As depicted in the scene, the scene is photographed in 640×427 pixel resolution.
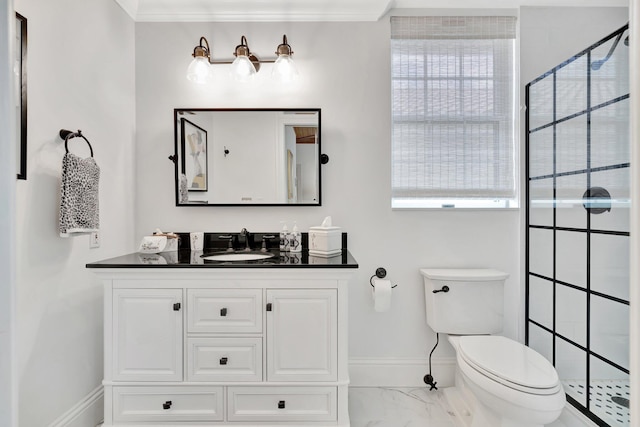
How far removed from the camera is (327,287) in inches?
67.9

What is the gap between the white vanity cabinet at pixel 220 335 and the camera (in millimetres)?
1715

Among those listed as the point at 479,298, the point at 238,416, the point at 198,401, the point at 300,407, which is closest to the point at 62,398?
the point at 198,401

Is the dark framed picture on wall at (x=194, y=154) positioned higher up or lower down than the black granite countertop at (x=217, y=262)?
higher up

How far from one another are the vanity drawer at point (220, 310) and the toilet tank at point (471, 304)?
43.0 inches

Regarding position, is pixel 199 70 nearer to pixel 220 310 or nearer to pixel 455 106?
pixel 220 310

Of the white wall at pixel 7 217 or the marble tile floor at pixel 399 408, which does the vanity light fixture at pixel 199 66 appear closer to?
the white wall at pixel 7 217

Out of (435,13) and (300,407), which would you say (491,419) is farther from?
(435,13)

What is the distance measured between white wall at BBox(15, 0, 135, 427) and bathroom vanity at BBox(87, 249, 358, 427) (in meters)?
0.21

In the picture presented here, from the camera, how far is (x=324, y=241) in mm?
1990

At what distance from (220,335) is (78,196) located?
92 cm

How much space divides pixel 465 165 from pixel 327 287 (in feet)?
4.19

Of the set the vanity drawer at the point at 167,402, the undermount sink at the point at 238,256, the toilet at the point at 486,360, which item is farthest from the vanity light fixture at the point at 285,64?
the vanity drawer at the point at 167,402

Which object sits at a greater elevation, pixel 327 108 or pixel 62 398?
pixel 327 108

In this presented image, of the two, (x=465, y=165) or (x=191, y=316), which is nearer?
(x=191, y=316)
